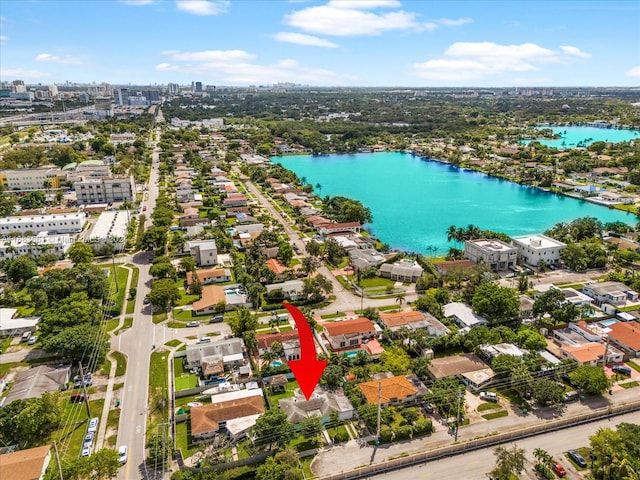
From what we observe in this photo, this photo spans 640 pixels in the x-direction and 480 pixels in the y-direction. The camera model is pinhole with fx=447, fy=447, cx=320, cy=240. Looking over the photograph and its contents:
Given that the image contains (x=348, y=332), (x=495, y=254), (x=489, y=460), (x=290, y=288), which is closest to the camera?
(x=489, y=460)

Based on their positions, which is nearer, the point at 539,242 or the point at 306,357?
the point at 306,357

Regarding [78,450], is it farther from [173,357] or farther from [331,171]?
[331,171]

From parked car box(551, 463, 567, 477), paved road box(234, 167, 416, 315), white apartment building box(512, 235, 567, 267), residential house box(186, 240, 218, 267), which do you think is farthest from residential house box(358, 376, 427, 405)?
white apartment building box(512, 235, 567, 267)

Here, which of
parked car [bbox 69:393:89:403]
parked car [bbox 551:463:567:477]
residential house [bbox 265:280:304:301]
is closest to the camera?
parked car [bbox 551:463:567:477]

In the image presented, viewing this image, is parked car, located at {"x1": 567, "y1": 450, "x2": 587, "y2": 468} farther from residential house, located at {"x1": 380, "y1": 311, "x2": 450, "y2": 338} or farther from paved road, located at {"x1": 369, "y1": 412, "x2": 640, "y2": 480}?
residential house, located at {"x1": 380, "y1": 311, "x2": 450, "y2": 338}

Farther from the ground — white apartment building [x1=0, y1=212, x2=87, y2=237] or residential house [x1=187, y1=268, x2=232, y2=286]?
white apartment building [x1=0, y1=212, x2=87, y2=237]

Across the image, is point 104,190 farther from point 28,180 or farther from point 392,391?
point 392,391

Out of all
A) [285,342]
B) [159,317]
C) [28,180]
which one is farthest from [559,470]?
[28,180]
